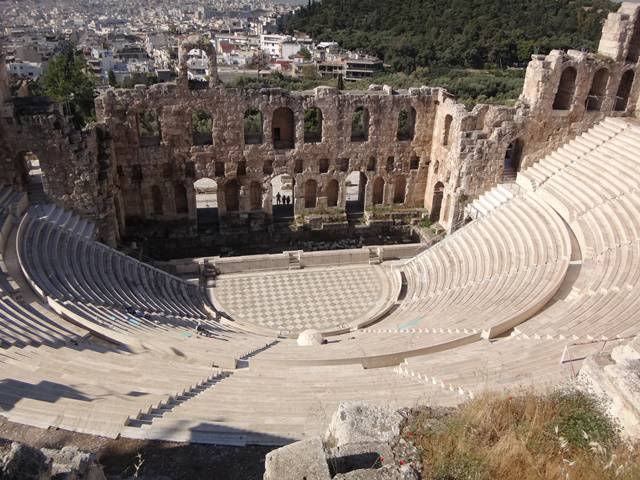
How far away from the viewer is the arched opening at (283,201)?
82.1 feet

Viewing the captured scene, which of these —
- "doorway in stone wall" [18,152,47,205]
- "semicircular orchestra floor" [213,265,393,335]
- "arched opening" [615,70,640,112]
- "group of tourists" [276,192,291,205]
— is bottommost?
"semicircular orchestra floor" [213,265,393,335]

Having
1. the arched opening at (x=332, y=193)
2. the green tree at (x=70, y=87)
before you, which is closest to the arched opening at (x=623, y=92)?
the arched opening at (x=332, y=193)

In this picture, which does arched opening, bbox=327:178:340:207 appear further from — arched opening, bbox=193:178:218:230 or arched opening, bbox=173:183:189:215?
arched opening, bbox=173:183:189:215

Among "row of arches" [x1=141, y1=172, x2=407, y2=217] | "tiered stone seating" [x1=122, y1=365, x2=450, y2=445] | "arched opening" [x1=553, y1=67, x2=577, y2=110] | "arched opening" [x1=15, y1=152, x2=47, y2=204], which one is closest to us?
"tiered stone seating" [x1=122, y1=365, x2=450, y2=445]

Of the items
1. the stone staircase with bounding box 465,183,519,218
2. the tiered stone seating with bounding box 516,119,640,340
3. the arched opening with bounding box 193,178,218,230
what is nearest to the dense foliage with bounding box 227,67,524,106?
the arched opening with bounding box 193,178,218,230

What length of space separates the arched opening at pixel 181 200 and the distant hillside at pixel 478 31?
5540 cm

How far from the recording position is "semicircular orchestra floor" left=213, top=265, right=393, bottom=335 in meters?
18.0

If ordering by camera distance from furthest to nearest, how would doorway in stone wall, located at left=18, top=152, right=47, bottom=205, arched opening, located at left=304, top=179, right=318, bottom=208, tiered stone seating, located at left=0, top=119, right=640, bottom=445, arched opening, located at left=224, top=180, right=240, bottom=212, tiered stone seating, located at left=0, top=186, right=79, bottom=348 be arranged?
arched opening, located at left=304, top=179, right=318, bottom=208 < arched opening, located at left=224, top=180, right=240, bottom=212 < doorway in stone wall, located at left=18, top=152, right=47, bottom=205 < tiered stone seating, located at left=0, top=186, right=79, bottom=348 < tiered stone seating, located at left=0, top=119, right=640, bottom=445

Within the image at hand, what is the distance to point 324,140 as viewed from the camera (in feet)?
76.9

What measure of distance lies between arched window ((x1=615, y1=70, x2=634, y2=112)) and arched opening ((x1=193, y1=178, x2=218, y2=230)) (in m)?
19.4

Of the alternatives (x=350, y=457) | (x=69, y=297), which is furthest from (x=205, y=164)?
A: (x=350, y=457)

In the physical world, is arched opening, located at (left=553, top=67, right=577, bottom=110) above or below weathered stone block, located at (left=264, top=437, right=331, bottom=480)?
above

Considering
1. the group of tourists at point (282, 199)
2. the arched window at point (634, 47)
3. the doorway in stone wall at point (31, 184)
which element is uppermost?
the arched window at point (634, 47)

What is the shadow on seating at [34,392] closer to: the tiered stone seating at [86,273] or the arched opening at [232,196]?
the tiered stone seating at [86,273]
